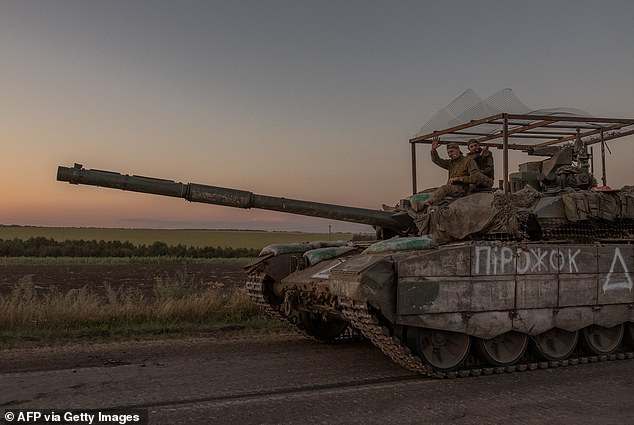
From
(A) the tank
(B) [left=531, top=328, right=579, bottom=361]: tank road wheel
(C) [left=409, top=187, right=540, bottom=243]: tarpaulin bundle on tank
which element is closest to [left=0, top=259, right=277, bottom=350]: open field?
(A) the tank

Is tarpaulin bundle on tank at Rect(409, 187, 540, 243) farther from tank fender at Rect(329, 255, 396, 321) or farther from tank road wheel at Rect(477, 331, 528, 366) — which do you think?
tank fender at Rect(329, 255, 396, 321)

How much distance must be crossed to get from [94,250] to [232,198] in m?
35.5

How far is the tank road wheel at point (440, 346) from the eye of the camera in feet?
25.4

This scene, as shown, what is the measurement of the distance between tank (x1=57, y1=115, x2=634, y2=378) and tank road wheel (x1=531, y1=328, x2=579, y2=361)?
0.06 feet

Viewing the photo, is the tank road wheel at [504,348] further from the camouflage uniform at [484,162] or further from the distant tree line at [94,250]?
the distant tree line at [94,250]

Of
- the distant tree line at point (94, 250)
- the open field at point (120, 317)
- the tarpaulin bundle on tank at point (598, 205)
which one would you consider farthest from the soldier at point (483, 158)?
the distant tree line at point (94, 250)

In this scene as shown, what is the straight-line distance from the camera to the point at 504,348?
8.42m

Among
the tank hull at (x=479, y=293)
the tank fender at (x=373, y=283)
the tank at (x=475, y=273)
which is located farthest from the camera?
the tank at (x=475, y=273)

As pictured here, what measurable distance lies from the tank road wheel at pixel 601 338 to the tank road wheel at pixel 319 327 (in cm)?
359

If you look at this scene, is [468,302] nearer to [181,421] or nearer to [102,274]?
[181,421]

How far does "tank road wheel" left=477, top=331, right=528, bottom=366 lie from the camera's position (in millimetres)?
8125

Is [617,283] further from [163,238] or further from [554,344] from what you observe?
[163,238]

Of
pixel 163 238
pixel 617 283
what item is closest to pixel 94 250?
pixel 163 238

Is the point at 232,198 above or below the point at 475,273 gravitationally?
above
